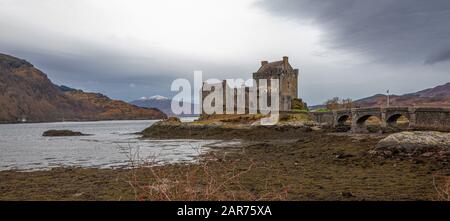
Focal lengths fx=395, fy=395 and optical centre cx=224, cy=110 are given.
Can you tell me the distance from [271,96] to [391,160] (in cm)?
5263

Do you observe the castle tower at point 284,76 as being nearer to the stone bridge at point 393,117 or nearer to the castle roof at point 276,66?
the castle roof at point 276,66

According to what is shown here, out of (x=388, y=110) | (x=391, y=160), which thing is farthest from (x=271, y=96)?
(x=391, y=160)

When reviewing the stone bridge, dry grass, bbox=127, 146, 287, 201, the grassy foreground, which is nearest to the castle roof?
the stone bridge

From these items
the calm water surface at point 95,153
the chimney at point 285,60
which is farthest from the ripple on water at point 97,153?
the chimney at point 285,60

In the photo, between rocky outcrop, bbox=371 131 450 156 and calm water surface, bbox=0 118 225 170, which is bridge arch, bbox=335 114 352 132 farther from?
rocky outcrop, bbox=371 131 450 156

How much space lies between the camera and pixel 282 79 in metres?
75.2

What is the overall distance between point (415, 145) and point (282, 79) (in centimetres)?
5427

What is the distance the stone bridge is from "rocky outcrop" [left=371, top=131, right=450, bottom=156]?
16697 millimetres

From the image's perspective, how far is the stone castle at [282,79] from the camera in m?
73.1

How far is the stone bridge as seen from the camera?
37.8m

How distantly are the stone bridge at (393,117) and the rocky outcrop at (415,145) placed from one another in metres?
16.7

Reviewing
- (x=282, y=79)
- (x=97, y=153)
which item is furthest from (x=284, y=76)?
(x=97, y=153)
